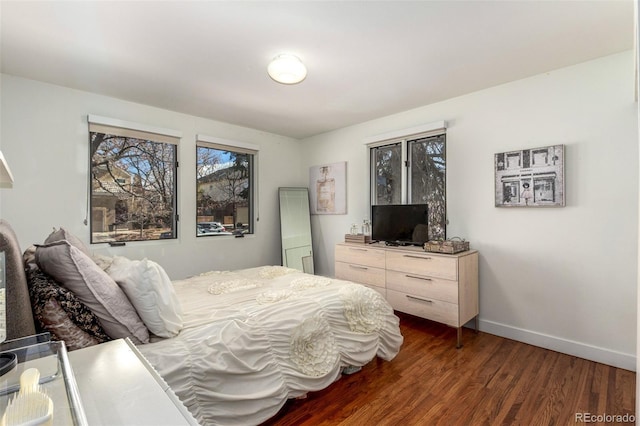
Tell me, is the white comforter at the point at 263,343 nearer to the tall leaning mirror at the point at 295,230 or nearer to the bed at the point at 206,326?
the bed at the point at 206,326

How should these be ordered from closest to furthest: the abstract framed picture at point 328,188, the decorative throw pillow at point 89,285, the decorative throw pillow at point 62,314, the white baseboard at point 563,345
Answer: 1. the decorative throw pillow at point 62,314
2. the decorative throw pillow at point 89,285
3. the white baseboard at point 563,345
4. the abstract framed picture at point 328,188

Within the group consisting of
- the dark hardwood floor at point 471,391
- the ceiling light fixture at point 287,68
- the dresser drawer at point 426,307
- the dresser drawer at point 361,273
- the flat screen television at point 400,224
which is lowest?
the dark hardwood floor at point 471,391

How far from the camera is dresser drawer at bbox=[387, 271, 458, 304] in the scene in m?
2.63

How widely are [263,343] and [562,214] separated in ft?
8.78

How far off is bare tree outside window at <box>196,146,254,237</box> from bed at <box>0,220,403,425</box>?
1.75 metres

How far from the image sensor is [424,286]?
111 inches

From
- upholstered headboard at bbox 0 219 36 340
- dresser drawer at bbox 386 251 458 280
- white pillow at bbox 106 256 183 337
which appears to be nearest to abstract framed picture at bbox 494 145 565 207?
dresser drawer at bbox 386 251 458 280

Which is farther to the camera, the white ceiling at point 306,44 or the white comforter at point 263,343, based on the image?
the white ceiling at point 306,44

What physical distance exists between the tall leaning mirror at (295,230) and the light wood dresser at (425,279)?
49.9 inches

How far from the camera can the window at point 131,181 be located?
3061 millimetres

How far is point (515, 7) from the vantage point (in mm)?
1753

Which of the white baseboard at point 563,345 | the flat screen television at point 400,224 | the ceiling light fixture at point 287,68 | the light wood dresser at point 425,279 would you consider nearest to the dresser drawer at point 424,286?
the light wood dresser at point 425,279

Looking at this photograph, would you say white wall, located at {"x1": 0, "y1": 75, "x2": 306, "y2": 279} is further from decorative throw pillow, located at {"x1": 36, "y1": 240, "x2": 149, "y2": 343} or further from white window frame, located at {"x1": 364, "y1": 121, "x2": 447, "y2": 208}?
white window frame, located at {"x1": 364, "y1": 121, "x2": 447, "y2": 208}

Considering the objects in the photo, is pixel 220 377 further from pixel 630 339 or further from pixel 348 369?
pixel 630 339
